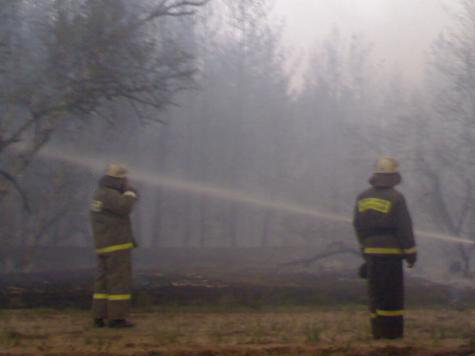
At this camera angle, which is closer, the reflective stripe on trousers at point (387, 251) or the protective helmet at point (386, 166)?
the reflective stripe on trousers at point (387, 251)

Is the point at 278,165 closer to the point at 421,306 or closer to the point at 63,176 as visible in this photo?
the point at 63,176

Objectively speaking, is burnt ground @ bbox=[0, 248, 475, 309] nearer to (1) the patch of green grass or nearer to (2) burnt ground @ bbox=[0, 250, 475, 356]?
(2) burnt ground @ bbox=[0, 250, 475, 356]

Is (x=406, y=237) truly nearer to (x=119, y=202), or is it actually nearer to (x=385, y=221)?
(x=385, y=221)

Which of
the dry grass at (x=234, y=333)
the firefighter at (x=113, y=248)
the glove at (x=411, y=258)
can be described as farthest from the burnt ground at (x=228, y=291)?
the glove at (x=411, y=258)

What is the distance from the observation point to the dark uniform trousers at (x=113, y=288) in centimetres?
741

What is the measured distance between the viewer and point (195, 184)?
118ft

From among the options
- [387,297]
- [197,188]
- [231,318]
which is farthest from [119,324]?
[197,188]

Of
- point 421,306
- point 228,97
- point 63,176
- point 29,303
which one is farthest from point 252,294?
point 228,97

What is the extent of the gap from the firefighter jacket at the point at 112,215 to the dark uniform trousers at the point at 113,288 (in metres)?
0.11

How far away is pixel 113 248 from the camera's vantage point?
24.7 feet

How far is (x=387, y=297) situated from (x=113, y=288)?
9.60 feet

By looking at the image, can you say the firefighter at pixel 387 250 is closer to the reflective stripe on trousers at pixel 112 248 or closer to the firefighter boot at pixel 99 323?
the reflective stripe on trousers at pixel 112 248

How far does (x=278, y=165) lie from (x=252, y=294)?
26.7m

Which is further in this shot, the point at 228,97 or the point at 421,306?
the point at 228,97
